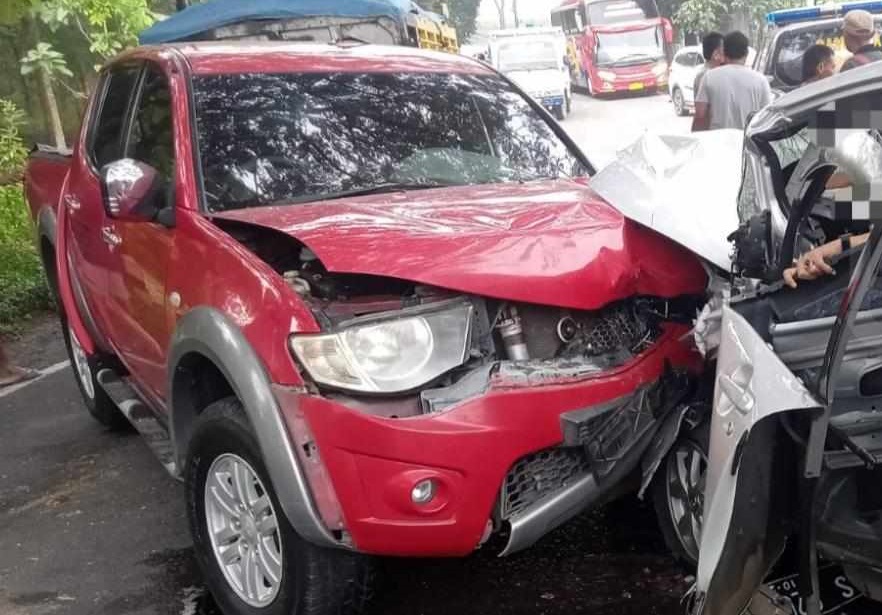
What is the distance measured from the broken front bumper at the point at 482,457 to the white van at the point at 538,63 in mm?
22375

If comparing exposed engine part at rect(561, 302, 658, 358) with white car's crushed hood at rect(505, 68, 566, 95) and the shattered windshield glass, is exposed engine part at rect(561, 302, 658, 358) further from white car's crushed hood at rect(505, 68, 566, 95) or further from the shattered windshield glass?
white car's crushed hood at rect(505, 68, 566, 95)

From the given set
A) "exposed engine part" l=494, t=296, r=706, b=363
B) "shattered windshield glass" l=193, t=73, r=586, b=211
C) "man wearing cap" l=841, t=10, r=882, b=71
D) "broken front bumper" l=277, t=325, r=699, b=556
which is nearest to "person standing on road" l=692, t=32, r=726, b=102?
"man wearing cap" l=841, t=10, r=882, b=71

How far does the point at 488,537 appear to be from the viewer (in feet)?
9.34

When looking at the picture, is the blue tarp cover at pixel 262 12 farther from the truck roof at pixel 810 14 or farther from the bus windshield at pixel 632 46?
the bus windshield at pixel 632 46

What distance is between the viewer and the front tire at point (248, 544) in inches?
115

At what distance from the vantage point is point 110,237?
13.8ft

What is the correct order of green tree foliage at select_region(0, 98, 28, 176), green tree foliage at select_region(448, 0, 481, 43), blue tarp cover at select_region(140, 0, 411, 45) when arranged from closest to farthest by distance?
1. blue tarp cover at select_region(140, 0, 411, 45)
2. green tree foliage at select_region(0, 98, 28, 176)
3. green tree foliage at select_region(448, 0, 481, 43)

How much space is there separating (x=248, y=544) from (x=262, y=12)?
7667 millimetres

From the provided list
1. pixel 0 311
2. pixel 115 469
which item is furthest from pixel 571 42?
pixel 115 469

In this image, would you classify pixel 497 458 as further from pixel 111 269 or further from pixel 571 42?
pixel 571 42

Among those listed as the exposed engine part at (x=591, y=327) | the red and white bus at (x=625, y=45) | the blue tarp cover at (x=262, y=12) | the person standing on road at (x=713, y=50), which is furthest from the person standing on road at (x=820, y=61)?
the red and white bus at (x=625, y=45)

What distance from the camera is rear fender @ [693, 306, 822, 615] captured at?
7.72ft

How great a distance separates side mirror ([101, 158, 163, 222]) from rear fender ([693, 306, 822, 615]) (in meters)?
2.13

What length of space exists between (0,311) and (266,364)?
6.04 metres
